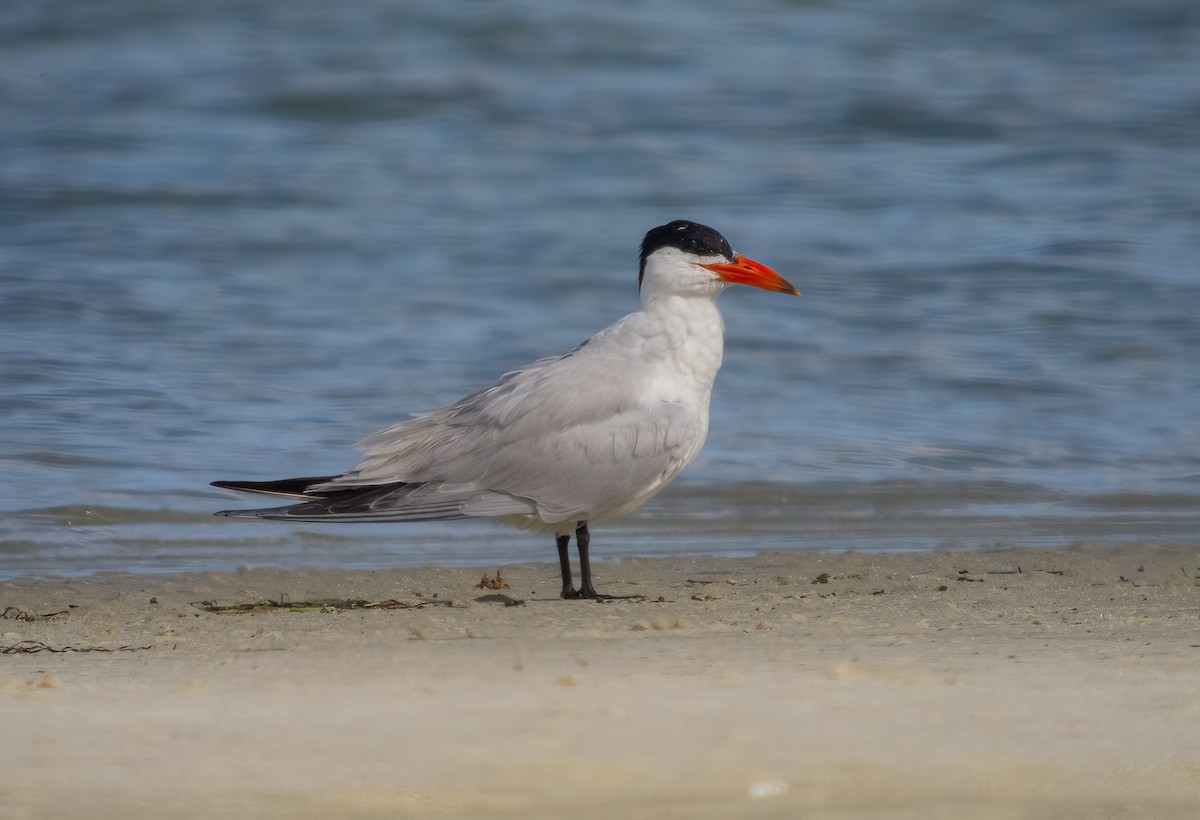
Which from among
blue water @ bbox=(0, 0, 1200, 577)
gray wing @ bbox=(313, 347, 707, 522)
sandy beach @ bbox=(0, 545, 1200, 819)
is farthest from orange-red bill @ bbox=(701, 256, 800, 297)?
sandy beach @ bbox=(0, 545, 1200, 819)

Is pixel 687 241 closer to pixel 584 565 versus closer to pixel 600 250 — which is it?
pixel 584 565

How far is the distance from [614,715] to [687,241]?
2169 mm

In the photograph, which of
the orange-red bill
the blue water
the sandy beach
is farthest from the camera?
the blue water

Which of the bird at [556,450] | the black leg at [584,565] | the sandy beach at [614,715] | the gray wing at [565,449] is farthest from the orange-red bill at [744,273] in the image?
the sandy beach at [614,715]

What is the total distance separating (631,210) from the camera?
1023 centimetres

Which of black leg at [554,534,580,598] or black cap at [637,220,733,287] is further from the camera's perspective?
black cap at [637,220,733,287]

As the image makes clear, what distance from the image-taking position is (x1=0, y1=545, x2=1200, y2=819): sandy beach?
244 cm

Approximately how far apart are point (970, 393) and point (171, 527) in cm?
368

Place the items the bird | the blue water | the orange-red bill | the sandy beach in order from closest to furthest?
the sandy beach < the bird < the orange-red bill < the blue water

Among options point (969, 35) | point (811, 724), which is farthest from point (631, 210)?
point (811, 724)

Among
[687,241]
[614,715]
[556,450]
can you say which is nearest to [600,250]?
[687,241]

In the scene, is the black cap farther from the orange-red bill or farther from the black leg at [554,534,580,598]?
the black leg at [554,534,580,598]

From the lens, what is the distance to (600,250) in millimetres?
9484

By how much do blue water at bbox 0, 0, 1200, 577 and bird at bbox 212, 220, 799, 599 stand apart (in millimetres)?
945
